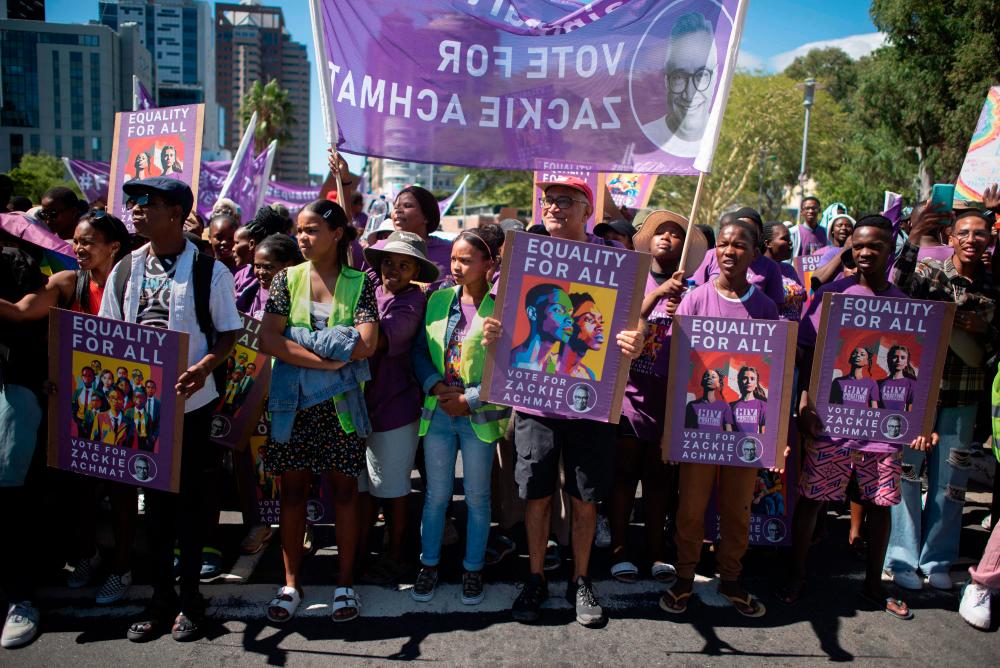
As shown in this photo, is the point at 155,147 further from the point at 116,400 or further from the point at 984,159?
the point at 984,159

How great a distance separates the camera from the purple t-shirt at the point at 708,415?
12.6 feet

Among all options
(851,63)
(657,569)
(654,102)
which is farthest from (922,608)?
(851,63)

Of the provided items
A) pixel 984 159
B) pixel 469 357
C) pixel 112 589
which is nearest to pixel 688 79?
pixel 469 357

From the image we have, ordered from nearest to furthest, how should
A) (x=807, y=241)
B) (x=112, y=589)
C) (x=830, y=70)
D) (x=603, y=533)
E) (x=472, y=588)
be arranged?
(x=112, y=589), (x=472, y=588), (x=603, y=533), (x=807, y=241), (x=830, y=70)

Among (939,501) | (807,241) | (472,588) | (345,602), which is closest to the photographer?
(345,602)

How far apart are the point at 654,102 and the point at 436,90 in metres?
1.35

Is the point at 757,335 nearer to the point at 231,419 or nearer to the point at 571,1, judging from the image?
the point at 571,1

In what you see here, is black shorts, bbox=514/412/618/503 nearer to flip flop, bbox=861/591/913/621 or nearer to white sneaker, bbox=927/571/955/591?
flip flop, bbox=861/591/913/621

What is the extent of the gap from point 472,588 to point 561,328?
158cm

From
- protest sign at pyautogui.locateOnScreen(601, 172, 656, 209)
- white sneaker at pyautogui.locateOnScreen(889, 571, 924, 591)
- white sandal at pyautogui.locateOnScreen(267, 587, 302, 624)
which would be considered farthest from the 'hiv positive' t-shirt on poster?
protest sign at pyautogui.locateOnScreen(601, 172, 656, 209)

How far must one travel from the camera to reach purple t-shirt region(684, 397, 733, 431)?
384cm

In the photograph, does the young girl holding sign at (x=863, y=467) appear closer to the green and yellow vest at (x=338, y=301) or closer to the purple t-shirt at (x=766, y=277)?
the purple t-shirt at (x=766, y=277)

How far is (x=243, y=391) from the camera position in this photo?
176 inches

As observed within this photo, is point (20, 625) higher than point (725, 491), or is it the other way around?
point (725, 491)
